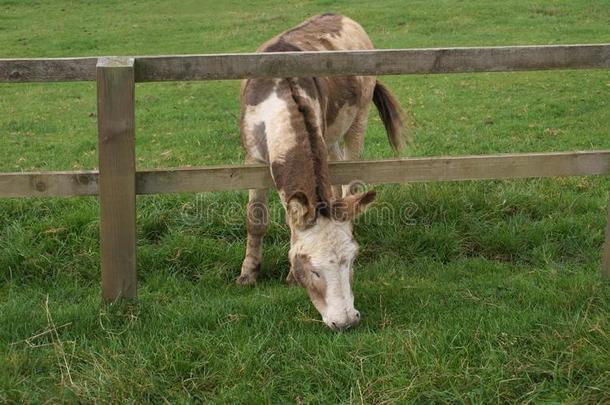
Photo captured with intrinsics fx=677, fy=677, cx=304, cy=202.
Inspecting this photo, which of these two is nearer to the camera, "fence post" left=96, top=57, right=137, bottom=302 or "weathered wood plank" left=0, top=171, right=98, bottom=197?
"fence post" left=96, top=57, right=137, bottom=302

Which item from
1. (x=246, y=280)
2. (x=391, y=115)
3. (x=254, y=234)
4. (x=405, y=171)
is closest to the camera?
(x=405, y=171)

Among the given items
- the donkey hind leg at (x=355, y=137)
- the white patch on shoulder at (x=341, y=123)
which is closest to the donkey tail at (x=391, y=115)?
the donkey hind leg at (x=355, y=137)

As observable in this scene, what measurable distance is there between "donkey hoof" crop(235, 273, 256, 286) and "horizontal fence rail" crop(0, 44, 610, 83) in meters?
1.90

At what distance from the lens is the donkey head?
4277 mm

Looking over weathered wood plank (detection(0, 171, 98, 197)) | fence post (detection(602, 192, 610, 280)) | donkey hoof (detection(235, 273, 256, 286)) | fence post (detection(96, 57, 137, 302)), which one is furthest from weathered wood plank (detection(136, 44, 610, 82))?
donkey hoof (detection(235, 273, 256, 286))

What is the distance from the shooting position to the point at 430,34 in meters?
20.5

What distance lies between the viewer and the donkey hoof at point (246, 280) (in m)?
5.49

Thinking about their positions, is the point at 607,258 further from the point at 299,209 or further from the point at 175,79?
the point at 175,79

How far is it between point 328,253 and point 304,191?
436 millimetres

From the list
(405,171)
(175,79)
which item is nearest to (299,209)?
(405,171)

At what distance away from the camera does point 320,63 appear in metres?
4.29

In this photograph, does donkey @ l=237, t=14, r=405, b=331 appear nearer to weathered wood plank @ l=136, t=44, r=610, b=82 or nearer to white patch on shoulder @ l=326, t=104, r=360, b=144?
white patch on shoulder @ l=326, t=104, r=360, b=144

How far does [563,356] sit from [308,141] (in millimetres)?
2107

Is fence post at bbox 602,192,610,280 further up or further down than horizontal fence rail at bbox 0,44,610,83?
further down
